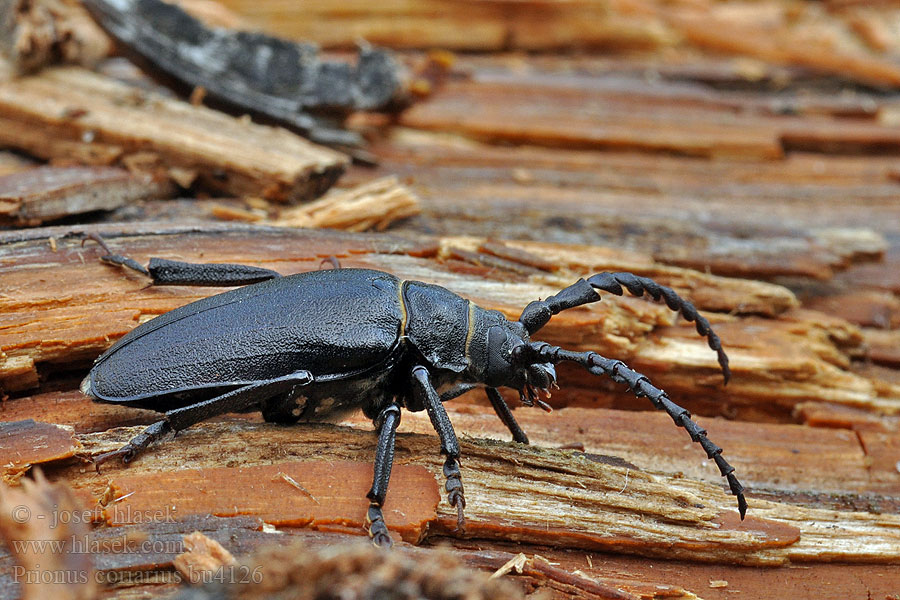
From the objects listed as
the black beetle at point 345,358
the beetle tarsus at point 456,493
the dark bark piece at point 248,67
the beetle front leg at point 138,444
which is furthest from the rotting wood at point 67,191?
the beetle tarsus at point 456,493

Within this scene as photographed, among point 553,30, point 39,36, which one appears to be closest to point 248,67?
point 39,36

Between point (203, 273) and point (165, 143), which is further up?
point (165, 143)

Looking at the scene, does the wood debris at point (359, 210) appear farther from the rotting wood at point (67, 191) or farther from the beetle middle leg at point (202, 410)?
the beetle middle leg at point (202, 410)

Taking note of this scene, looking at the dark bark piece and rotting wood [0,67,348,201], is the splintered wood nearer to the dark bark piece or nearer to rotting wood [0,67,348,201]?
the dark bark piece

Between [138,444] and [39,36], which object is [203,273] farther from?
[39,36]

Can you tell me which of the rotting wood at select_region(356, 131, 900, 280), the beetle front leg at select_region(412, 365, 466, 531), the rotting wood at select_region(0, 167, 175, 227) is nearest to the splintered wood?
the rotting wood at select_region(356, 131, 900, 280)

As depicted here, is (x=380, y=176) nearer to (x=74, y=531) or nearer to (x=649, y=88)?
(x=649, y=88)

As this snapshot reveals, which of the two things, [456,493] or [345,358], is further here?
[345,358]
